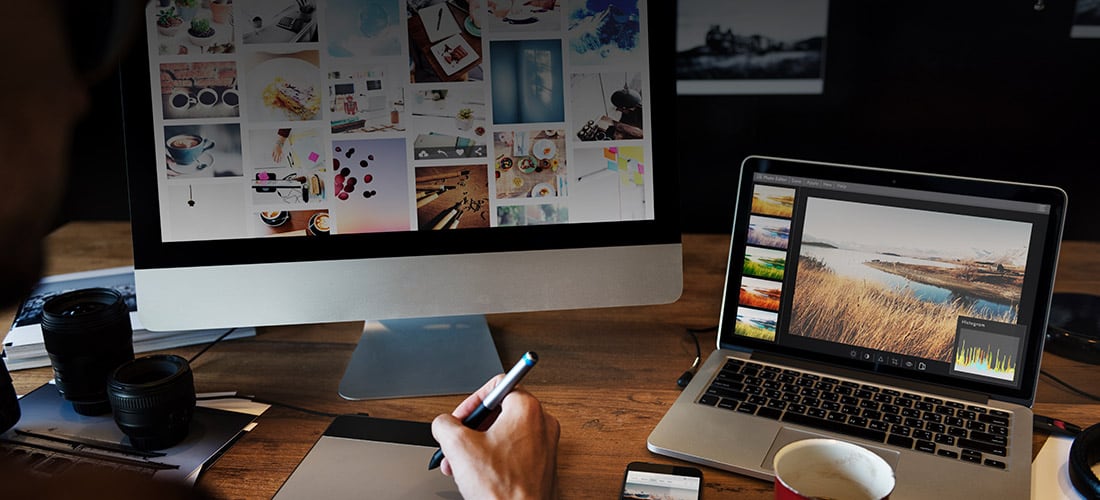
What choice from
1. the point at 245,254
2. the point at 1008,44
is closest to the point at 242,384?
the point at 245,254

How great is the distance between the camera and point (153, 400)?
94 centimetres

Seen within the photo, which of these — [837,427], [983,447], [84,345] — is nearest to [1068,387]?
[983,447]

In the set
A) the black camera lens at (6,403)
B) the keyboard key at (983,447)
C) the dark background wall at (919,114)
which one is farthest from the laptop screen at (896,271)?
the dark background wall at (919,114)

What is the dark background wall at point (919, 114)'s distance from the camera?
2.30 m

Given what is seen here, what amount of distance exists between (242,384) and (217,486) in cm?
23

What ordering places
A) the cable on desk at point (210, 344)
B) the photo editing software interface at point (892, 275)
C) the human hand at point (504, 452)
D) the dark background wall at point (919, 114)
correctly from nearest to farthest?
the human hand at point (504, 452) < the photo editing software interface at point (892, 275) < the cable on desk at point (210, 344) < the dark background wall at point (919, 114)

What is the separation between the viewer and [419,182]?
3.57 feet

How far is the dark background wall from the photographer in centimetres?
230

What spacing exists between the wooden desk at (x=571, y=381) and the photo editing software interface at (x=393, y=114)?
205mm

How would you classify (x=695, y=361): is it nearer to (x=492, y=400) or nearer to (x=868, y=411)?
(x=868, y=411)

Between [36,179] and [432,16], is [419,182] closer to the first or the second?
[432,16]

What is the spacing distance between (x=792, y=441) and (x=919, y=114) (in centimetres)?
174

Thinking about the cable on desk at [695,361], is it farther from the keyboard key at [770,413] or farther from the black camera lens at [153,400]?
the black camera lens at [153,400]

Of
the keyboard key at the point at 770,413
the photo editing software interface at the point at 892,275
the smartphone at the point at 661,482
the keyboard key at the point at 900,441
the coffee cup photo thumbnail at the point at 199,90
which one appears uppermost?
the coffee cup photo thumbnail at the point at 199,90
